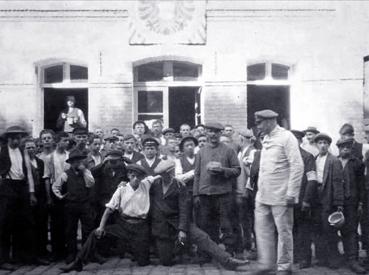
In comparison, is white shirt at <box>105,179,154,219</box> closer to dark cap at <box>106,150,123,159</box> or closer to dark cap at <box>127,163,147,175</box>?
dark cap at <box>127,163,147,175</box>

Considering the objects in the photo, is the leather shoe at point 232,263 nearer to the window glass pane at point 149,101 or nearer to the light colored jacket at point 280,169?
the light colored jacket at point 280,169

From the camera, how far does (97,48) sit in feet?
42.5

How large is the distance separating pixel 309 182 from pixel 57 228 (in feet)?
12.7

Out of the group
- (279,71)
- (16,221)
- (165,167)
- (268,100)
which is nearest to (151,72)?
(268,100)

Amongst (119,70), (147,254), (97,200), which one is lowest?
(147,254)

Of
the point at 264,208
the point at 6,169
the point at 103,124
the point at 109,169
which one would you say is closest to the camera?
the point at 264,208

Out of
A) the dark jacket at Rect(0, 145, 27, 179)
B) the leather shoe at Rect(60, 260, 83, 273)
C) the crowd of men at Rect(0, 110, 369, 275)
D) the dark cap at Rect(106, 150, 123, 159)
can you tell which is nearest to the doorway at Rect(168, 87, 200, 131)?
the crowd of men at Rect(0, 110, 369, 275)

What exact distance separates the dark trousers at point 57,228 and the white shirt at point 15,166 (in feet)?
2.32

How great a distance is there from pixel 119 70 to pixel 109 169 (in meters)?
4.50

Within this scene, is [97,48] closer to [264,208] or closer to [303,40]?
[303,40]

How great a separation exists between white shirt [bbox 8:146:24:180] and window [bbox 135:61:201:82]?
5292 mm

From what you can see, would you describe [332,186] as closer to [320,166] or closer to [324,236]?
[320,166]

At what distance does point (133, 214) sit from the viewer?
28.1 ft

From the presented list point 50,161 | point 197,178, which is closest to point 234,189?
point 197,178
